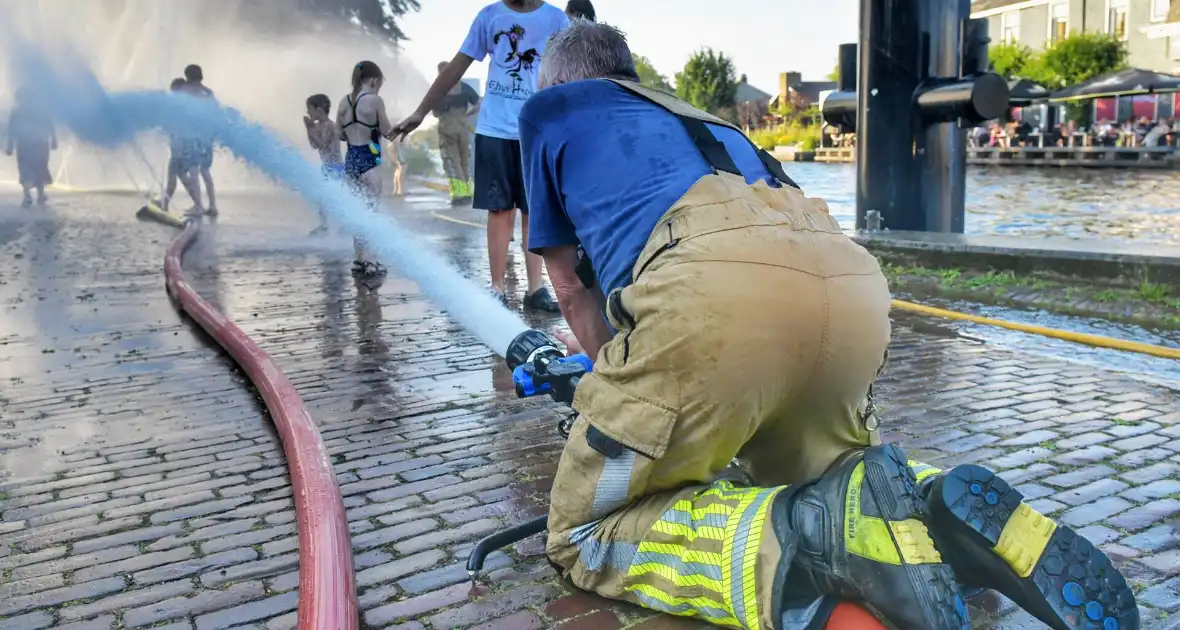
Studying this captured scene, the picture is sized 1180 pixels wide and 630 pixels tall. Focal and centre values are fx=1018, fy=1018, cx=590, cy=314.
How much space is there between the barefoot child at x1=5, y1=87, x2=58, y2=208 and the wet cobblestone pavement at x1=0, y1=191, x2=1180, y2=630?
10.2 meters

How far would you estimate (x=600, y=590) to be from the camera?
2529 millimetres

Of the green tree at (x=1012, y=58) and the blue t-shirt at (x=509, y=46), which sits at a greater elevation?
the green tree at (x=1012, y=58)

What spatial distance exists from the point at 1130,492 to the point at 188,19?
2934cm

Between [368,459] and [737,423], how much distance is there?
1.87m

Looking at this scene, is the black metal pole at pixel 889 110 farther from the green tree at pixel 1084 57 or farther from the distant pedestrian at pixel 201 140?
the green tree at pixel 1084 57

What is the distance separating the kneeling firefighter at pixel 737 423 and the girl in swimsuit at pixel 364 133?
6061 millimetres

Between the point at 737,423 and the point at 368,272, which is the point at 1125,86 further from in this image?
the point at 737,423

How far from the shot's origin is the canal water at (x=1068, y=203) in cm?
1168

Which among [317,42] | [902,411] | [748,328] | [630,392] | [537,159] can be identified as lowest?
[902,411]

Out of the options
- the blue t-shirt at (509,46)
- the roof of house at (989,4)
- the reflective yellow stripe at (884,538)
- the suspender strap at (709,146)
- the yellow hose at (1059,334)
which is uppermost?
the roof of house at (989,4)

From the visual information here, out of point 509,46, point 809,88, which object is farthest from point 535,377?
point 809,88

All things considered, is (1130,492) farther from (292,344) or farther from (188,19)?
(188,19)

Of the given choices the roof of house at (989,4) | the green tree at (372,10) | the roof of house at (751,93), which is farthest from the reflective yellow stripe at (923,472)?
the roof of house at (751,93)

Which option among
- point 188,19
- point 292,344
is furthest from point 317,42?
point 292,344
